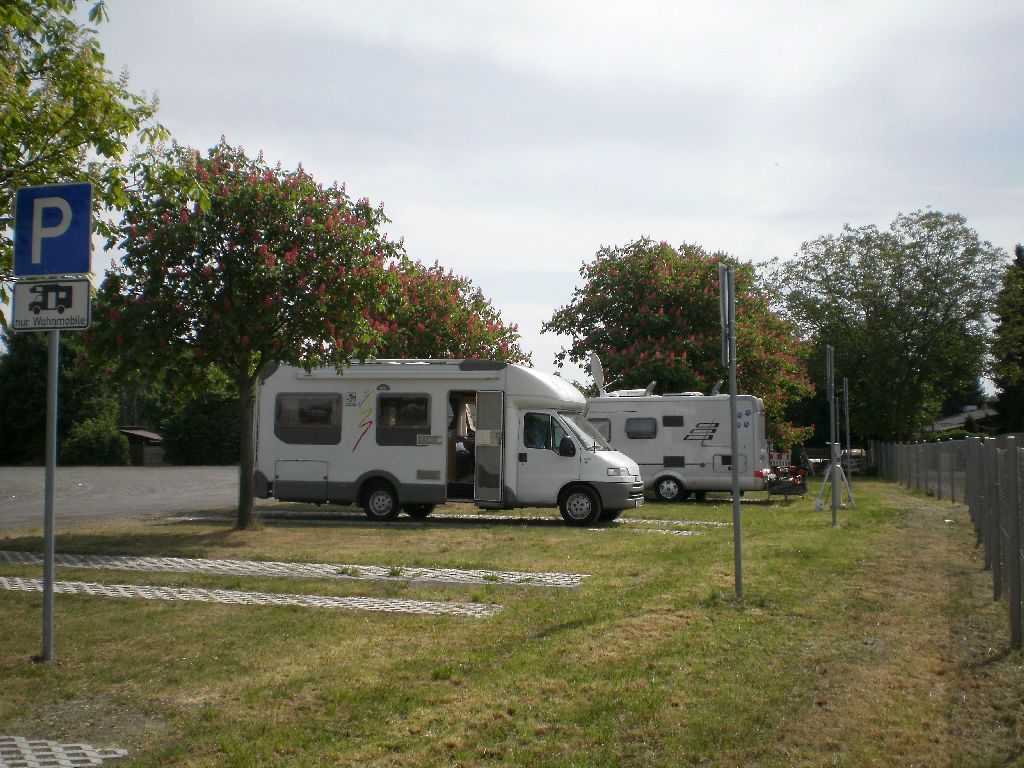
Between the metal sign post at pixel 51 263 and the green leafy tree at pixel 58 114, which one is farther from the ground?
the green leafy tree at pixel 58 114

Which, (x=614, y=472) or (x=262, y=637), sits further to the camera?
(x=614, y=472)

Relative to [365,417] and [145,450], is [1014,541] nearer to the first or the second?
[365,417]

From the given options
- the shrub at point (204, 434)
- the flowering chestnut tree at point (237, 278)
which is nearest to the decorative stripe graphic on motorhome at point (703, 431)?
the flowering chestnut tree at point (237, 278)

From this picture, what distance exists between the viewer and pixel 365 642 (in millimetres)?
7281

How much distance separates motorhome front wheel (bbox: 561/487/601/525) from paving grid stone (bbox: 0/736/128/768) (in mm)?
13103

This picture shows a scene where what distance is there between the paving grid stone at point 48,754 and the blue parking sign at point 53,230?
3125mm

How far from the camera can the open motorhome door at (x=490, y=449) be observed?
17.7 metres

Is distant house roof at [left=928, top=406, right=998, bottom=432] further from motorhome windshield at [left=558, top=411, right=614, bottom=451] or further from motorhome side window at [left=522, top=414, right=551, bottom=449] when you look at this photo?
motorhome side window at [left=522, top=414, right=551, bottom=449]

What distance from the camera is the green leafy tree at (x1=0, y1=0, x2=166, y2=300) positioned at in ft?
29.7

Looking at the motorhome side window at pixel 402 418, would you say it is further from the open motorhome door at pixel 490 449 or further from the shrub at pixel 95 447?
the shrub at pixel 95 447

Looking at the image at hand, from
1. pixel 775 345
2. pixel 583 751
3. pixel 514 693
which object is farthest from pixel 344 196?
pixel 775 345

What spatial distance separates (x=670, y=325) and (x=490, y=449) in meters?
13.2

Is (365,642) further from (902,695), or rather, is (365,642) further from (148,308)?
(148,308)

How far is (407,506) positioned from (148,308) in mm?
6838
